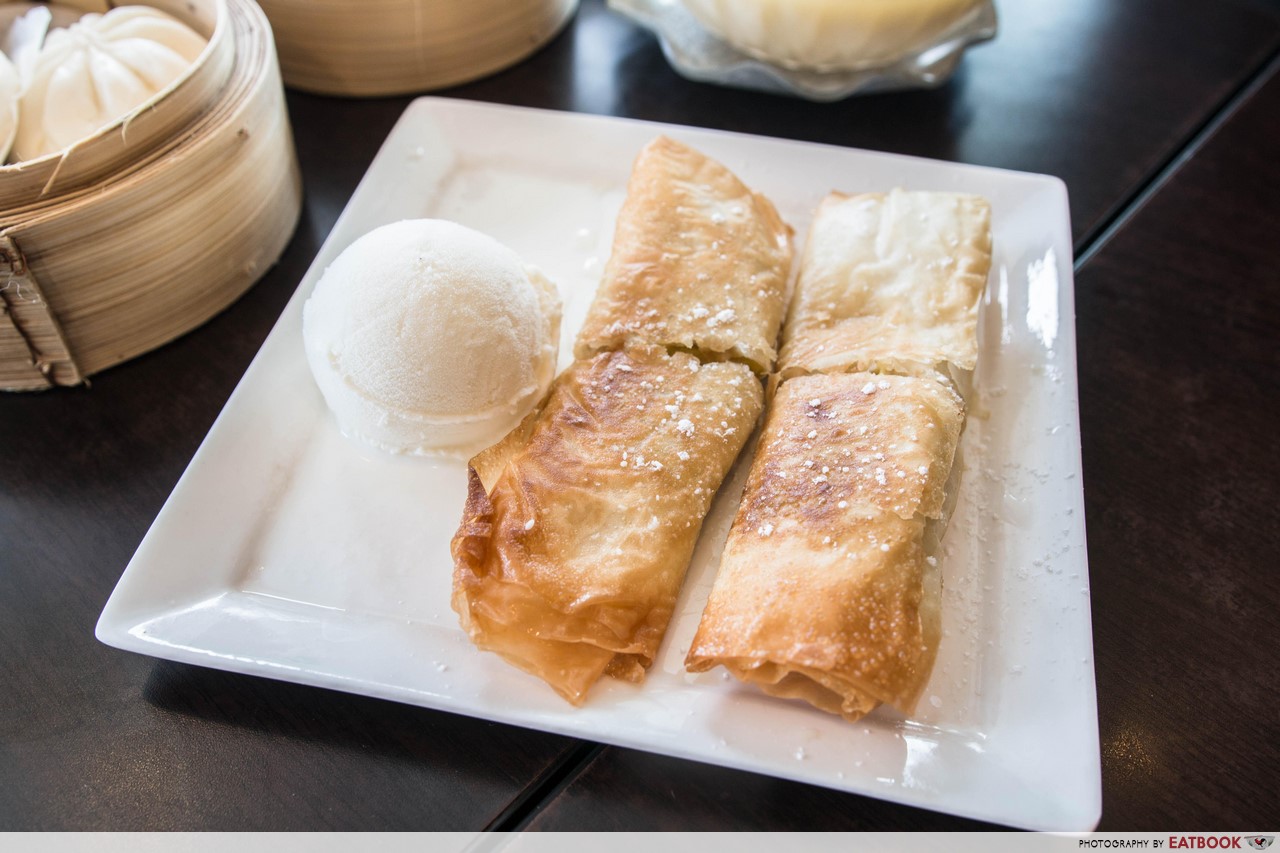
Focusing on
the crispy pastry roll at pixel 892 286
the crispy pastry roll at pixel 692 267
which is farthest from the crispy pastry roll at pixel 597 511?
the crispy pastry roll at pixel 892 286

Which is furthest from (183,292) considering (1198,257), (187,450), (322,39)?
(1198,257)

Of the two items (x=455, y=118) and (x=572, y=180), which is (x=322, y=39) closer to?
(x=455, y=118)

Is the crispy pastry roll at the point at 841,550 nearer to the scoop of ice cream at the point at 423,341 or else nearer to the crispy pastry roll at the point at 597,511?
the crispy pastry roll at the point at 597,511

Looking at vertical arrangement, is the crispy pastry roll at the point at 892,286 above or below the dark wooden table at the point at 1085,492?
above

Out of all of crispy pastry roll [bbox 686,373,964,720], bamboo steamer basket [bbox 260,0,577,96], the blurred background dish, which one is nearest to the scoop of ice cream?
crispy pastry roll [bbox 686,373,964,720]

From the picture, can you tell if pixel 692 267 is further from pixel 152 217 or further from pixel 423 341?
pixel 152 217

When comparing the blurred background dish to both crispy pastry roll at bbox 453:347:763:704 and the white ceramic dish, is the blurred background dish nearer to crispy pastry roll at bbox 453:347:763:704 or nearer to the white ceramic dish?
the white ceramic dish
